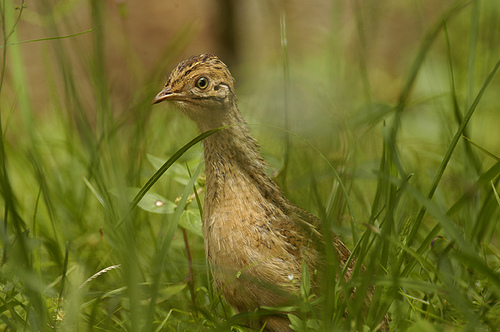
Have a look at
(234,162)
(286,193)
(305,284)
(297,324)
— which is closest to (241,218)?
(234,162)

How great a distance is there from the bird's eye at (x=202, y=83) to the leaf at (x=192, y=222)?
624 millimetres

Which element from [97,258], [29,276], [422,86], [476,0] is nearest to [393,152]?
[476,0]

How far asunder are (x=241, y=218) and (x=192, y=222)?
18.4 inches

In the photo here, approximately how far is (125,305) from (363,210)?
148 cm

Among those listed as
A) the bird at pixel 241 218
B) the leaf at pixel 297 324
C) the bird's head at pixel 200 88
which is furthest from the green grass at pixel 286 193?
the bird's head at pixel 200 88

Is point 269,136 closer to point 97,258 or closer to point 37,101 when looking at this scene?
point 97,258

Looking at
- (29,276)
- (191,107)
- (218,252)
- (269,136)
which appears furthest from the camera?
(269,136)

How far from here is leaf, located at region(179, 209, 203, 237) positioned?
289 centimetres

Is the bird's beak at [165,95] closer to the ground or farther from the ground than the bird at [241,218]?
farther from the ground

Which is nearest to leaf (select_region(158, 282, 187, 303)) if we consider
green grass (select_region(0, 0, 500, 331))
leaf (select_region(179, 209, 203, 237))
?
green grass (select_region(0, 0, 500, 331))

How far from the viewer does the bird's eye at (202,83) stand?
8.95 ft

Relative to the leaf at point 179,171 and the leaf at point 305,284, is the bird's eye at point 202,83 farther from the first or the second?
the leaf at point 305,284

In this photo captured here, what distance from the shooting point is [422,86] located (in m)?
6.04

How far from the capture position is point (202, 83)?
274cm
